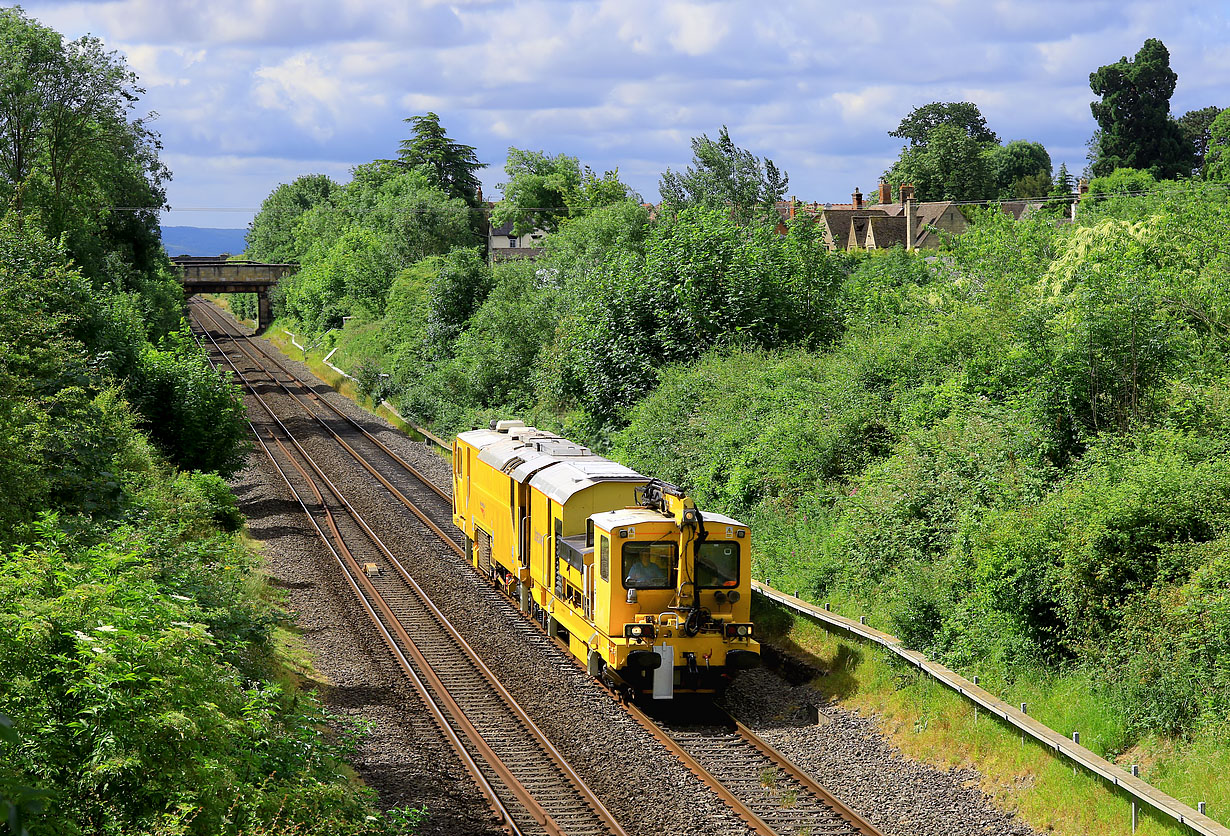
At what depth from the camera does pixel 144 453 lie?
2208 centimetres

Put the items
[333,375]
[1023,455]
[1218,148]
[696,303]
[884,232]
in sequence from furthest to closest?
[884,232] < [333,375] < [1218,148] < [696,303] < [1023,455]

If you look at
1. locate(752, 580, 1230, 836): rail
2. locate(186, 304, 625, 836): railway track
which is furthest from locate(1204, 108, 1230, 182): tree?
locate(186, 304, 625, 836): railway track

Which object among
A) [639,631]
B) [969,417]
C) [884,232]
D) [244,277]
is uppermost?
[884,232]

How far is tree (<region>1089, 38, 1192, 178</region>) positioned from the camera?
76.4 m

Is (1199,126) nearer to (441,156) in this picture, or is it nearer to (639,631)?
(441,156)

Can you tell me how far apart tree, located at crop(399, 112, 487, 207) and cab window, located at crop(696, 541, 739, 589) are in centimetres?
A: 6939

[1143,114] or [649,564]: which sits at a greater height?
[1143,114]

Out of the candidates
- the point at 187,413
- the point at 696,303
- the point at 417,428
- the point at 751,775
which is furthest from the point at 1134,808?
the point at 417,428

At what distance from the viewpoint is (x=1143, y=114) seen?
3017 inches

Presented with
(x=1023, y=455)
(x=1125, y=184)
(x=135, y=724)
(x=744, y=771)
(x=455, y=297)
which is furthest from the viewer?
(x=1125, y=184)

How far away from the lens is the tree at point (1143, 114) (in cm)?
7638

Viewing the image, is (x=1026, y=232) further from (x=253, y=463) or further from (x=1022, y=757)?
(x=253, y=463)

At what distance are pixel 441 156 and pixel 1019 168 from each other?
64.6 metres

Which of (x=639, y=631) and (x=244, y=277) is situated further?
(x=244, y=277)
